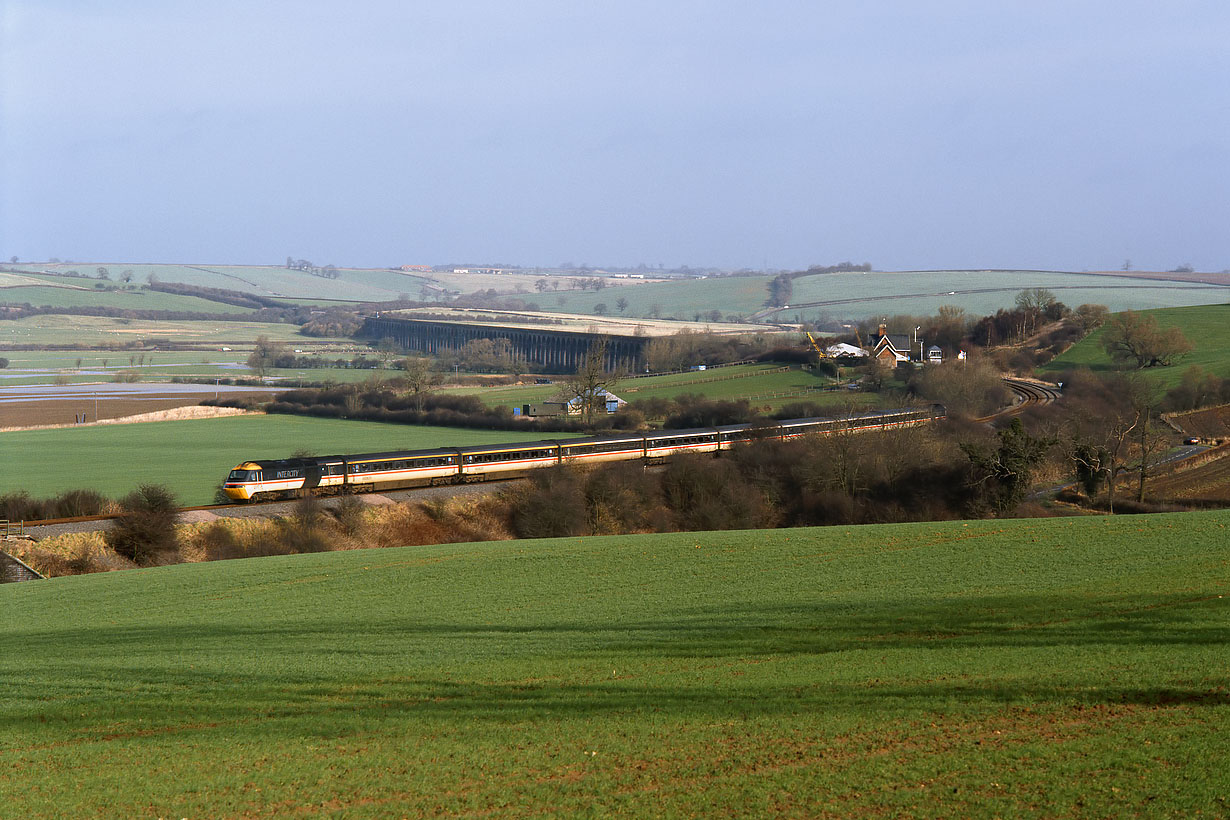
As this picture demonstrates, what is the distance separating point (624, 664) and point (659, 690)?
5.39ft

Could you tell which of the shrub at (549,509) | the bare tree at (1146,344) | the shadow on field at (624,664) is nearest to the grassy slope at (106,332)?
the bare tree at (1146,344)

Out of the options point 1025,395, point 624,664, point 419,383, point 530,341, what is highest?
point 530,341

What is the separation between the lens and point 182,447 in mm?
71125

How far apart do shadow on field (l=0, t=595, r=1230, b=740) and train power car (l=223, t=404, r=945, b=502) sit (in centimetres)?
2723

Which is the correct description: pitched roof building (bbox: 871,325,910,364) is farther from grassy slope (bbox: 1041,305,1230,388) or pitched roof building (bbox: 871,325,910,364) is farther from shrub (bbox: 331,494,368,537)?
shrub (bbox: 331,494,368,537)

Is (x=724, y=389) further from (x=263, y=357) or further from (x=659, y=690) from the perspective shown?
(x=659, y=690)

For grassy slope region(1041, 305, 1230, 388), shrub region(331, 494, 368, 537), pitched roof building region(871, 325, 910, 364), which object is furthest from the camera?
pitched roof building region(871, 325, 910, 364)

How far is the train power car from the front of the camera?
4866cm

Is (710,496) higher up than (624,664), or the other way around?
(624,664)

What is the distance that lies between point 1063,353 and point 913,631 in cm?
9401

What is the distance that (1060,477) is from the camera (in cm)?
5712

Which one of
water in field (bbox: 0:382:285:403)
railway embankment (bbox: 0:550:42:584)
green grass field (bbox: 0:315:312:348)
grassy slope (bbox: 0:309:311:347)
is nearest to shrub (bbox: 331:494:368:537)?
railway embankment (bbox: 0:550:42:584)

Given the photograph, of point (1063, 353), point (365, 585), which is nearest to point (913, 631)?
point (365, 585)

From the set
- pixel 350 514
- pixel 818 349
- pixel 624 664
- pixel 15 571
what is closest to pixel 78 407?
pixel 350 514
